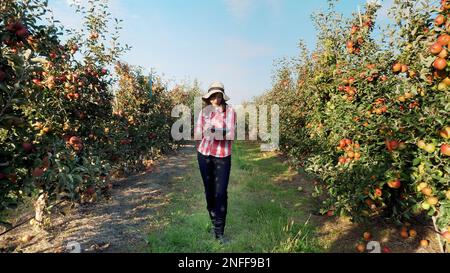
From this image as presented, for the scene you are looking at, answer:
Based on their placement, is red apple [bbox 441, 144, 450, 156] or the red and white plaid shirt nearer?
red apple [bbox 441, 144, 450, 156]

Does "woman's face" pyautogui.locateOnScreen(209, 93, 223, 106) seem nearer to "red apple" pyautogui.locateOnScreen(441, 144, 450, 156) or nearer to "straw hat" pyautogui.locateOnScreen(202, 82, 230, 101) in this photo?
"straw hat" pyautogui.locateOnScreen(202, 82, 230, 101)

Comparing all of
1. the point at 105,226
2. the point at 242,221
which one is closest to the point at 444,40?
the point at 242,221

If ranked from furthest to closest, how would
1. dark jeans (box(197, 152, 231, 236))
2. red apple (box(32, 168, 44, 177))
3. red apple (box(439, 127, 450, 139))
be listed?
dark jeans (box(197, 152, 231, 236)), red apple (box(439, 127, 450, 139)), red apple (box(32, 168, 44, 177))

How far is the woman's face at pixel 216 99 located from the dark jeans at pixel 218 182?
0.76m

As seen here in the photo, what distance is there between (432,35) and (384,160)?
1504 millimetres

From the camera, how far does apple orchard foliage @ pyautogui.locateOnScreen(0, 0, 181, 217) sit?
2416 mm

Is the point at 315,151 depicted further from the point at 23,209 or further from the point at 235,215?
the point at 23,209

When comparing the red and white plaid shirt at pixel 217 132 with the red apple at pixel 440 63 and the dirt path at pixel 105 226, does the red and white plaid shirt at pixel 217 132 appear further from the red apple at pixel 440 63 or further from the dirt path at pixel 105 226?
the red apple at pixel 440 63

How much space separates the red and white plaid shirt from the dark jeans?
10 centimetres

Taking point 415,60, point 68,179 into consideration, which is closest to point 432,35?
point 415,60

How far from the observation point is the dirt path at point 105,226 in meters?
3.74

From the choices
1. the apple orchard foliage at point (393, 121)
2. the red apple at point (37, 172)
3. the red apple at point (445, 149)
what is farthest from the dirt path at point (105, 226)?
the red apple at point (445, 149)

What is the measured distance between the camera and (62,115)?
4.45m

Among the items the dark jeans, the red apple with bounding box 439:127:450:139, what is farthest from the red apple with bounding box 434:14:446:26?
the dark jeans
